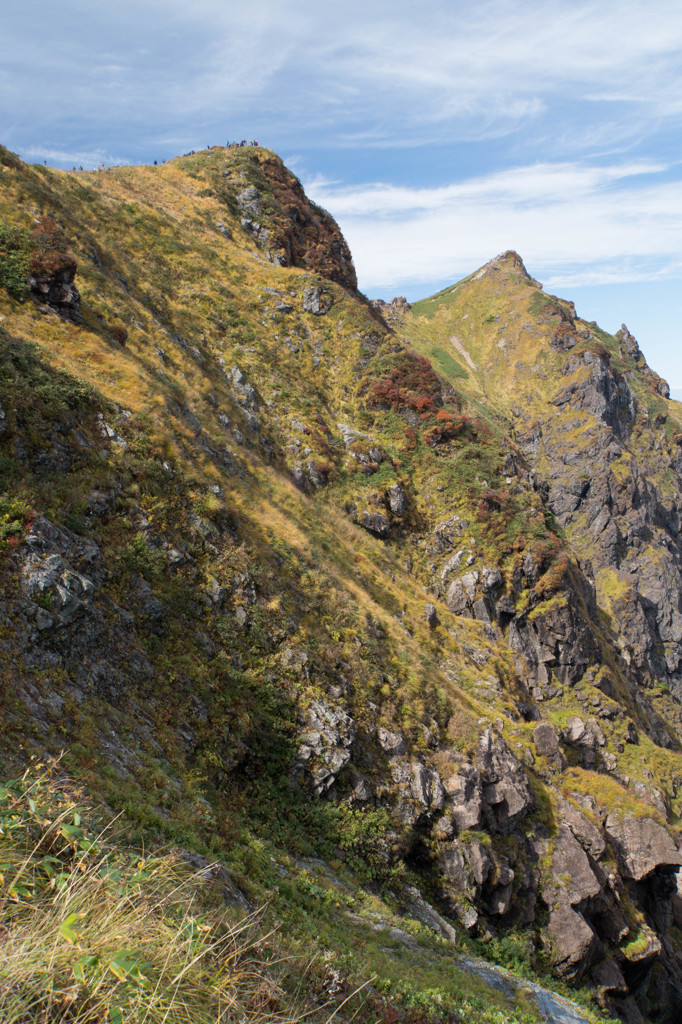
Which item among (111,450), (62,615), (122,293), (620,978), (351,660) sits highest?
(122,293)

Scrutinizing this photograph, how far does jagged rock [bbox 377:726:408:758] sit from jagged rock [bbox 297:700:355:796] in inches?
52.3

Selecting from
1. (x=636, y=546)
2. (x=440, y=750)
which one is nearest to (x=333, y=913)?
(x=440, y=750)

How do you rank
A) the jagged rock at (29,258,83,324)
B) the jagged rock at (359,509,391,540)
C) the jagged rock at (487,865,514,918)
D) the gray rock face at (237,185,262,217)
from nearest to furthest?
the jagged rock at (487,865,514,918)
the jagged rock at (29,258,83,324)
the jagged rock at (359,509,391,540)
the gray rock face at (237,185,262,217)

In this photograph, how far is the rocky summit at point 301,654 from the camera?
8.46m

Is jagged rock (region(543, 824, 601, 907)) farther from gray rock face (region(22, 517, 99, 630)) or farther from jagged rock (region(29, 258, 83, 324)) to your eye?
jagged rock (region(29, 258, 83, 324))

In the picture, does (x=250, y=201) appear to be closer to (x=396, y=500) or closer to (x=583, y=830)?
(x=396, y=500)

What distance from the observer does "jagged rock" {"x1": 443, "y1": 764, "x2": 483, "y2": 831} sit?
51.1ft

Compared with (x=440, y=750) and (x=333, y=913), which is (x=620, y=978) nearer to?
(x=440, y=750)

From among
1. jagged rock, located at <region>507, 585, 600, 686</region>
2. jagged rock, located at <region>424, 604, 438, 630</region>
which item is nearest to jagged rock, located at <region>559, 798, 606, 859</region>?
jagged rock, located at <region>424, 604, 438, 630</region>

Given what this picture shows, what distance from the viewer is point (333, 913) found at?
9.69 metres

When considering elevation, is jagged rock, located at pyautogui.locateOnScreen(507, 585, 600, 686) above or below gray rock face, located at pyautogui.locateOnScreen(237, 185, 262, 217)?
below

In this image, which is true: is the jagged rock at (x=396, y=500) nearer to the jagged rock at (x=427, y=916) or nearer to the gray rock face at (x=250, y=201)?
the jagged rock at (x=427, y=916)

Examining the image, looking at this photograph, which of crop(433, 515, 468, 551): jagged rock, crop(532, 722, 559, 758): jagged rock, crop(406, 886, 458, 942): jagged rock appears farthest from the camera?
crop(433, 515, 468, 551): jagged rock

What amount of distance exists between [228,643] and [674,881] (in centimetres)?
2395
